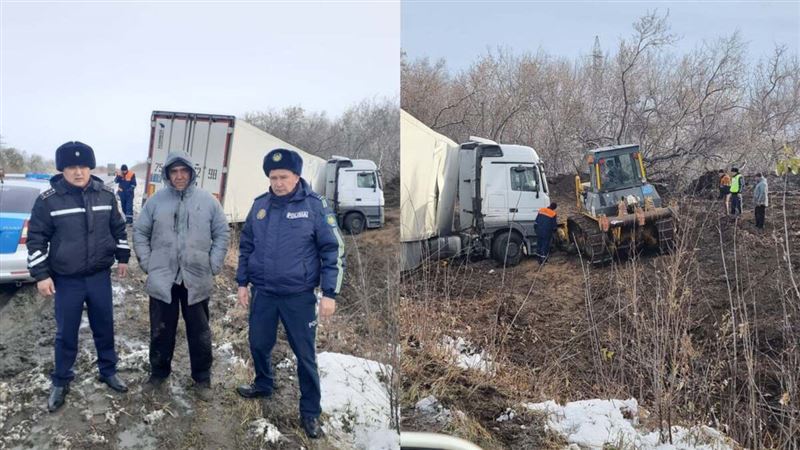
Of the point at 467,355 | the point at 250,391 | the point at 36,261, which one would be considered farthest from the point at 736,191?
the point at 36,261

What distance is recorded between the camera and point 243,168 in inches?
84.1

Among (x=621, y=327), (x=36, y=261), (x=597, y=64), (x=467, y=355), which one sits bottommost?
(x=467, y=355)

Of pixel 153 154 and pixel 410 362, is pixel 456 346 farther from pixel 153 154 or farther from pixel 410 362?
pixel 153 154

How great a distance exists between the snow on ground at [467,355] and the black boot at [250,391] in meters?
0.70

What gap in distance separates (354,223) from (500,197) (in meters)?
0.58

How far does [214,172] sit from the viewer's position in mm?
2217

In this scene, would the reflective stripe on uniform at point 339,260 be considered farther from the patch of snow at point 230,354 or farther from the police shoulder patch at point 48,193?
the police shoulder patch at point 48,193

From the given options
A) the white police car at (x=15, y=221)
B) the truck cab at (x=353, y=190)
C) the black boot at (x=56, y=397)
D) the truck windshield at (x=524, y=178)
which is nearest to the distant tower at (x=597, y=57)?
the truck windshield at (x=524, y=178)

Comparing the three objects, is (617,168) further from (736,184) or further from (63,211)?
(63,211)

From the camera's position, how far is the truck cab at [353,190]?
6.66 ft

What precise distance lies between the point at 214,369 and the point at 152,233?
21.9 inches

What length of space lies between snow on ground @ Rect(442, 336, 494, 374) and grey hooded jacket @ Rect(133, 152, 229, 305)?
904 mm

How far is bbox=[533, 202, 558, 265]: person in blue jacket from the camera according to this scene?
2029 mm

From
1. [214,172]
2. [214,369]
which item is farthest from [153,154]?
[214,369]
